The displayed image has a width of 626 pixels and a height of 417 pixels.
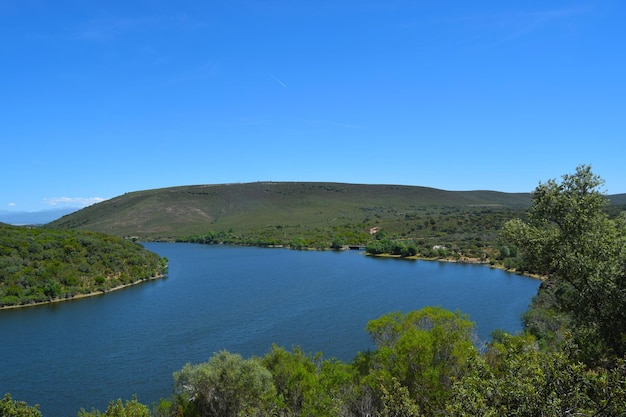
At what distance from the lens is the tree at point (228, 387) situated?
2198 centimetres

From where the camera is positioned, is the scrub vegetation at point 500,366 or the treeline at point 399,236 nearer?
the scrub vegetation at point 500,366

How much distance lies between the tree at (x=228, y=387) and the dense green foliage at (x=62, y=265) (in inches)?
1976

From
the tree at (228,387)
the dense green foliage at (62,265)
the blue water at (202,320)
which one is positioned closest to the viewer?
the tree at (228,387)

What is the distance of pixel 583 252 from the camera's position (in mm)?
15906

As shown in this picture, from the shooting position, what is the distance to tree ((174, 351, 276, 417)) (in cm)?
2198

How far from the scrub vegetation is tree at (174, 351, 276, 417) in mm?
53

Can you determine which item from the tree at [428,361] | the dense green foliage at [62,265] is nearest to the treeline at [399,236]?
the dense green foliage at [62,265]

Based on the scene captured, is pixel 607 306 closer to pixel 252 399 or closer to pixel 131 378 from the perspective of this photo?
pixel 252 399

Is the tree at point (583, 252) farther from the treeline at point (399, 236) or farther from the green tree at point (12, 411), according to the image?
the treeline at point (399, 236)

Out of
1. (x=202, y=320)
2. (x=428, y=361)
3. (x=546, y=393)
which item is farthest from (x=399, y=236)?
(x=546, y=393)

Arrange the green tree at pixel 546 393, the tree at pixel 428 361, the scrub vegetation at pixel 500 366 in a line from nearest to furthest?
1. the green tree at pixel 546 393
2. the scrub vegetation at pixel 500 366
3. the tree at pixel 428 361

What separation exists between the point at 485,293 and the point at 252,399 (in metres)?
51.3

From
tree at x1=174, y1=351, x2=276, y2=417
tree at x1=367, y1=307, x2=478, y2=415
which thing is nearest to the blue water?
tree at x1=174, y1=351, x2=276, y2=417

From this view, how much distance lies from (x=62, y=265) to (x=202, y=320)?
32.5 metres
